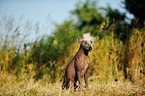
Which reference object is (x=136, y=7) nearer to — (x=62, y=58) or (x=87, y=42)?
(x=62, y=58)

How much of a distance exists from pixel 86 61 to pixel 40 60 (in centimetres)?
208

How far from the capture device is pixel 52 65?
12.7 ft

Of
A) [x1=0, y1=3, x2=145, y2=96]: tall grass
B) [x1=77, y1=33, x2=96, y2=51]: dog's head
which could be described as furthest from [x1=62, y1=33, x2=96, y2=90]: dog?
[x1=0, y1=3, x2=145, y2=96]: tall grass

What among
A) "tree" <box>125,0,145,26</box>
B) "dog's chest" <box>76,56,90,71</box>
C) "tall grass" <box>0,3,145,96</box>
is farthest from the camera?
"tree" <box>125,0,145,26</box>

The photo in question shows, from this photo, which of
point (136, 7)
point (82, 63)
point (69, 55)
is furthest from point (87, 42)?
point (136, 7)

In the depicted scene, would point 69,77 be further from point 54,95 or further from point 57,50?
point 57,50

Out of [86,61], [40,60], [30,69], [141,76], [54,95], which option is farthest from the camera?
Answer: [40,60]

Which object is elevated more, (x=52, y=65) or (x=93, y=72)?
(x=52, y=65)

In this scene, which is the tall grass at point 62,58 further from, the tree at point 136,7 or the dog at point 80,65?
the tree at point 136,7

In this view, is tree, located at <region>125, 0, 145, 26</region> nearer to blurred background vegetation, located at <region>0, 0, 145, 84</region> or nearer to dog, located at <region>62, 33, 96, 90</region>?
blurred background vegetation, located at <region>0, 0, 145, 84</region>

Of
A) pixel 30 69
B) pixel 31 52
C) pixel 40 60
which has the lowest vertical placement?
pixel 30 69

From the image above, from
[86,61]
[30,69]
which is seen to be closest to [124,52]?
[86,61]

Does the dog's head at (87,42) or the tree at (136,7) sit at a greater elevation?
the tree at (136,7)

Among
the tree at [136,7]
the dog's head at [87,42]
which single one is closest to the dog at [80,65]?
the dog's head at [87,42]
